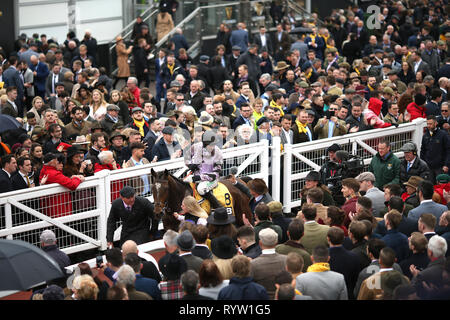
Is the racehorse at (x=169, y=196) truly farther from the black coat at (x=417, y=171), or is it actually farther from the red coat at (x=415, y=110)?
the red coat at (x=415, y=110)

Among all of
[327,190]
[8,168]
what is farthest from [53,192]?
[327,190]

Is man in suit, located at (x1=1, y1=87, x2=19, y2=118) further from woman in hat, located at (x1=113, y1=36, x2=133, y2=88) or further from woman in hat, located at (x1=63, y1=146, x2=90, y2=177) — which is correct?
woman in hat, located at (x1=113, y1=36, x2=133, y2=88)

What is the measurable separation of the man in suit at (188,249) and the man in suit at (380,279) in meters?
1.65

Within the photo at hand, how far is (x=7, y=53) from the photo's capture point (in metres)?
22.2

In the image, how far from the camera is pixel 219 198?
982cm

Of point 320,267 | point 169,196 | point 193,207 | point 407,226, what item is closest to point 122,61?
point 169,196

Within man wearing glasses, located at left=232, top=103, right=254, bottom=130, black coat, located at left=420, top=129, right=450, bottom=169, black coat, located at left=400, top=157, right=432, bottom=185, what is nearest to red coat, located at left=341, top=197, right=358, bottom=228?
black coat, located at left=400, top=157, right=432, bottom=185

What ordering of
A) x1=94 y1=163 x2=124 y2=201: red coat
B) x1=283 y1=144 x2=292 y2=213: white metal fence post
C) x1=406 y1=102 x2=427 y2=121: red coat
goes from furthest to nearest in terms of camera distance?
x1=406 y1=102 x2=427 y2=121: red coat → x1=283 y1=144 x2=292 y2=213: white metal fence post → x1=94 y1=163 x2=124 y2=201: red coat

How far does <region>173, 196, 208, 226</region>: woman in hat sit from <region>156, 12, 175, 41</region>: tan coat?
1530cm

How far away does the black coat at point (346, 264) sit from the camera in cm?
789

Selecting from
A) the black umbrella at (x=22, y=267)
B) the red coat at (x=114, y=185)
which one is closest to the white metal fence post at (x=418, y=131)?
the red coat at (x=114, y=185)

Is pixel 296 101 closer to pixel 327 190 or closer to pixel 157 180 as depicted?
pixel 327 190

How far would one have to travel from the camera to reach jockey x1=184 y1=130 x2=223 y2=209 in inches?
385

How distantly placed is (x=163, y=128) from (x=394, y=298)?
6.69 meters
